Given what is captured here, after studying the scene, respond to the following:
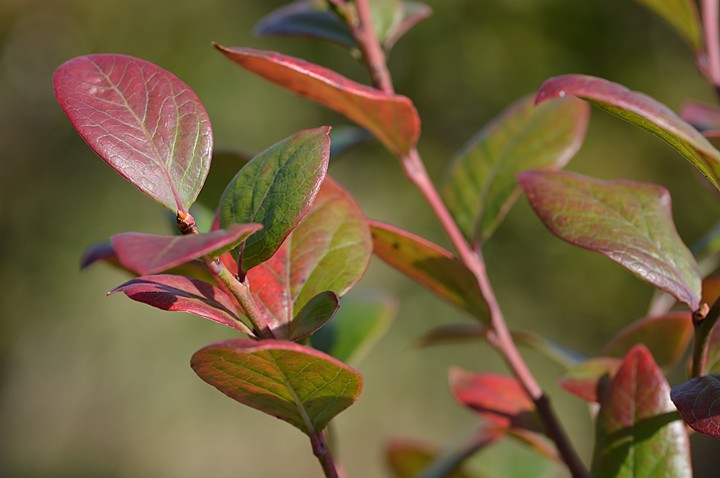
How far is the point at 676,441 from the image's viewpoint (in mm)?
425

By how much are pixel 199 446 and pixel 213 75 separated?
82.5 inches

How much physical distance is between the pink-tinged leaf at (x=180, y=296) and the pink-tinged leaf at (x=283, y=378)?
2 centimetres

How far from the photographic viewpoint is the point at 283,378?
1.17 ft

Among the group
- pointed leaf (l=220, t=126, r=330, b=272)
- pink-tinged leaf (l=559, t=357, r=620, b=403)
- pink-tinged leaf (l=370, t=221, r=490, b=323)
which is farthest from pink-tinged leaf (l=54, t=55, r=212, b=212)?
pink-tinged leaf (l=559, t=357, r=620, b=403)

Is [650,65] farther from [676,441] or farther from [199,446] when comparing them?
[676,441]

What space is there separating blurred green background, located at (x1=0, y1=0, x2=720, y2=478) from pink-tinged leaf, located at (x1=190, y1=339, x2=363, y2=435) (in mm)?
3882

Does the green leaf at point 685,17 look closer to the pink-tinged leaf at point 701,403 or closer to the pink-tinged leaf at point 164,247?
the pink-tinged leaf at point 701,403

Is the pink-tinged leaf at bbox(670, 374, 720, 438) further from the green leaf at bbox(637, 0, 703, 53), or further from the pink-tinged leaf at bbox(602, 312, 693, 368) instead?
the green leaf at bbox(637, 0, 703, 53)

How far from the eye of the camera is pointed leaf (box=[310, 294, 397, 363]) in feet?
2.10

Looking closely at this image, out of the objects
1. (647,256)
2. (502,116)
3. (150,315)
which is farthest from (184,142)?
(150,315)

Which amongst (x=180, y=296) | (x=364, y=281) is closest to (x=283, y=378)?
(x=180, y=296)

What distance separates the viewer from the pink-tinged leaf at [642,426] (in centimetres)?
42

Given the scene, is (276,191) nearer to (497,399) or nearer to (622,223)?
(622,223)

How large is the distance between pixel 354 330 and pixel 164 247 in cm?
42
